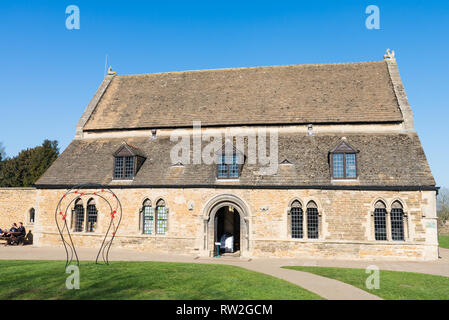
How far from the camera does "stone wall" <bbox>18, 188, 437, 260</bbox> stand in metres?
20.0

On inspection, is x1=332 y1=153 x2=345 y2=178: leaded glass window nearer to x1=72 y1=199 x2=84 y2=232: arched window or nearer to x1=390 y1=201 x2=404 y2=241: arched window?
x1=390 y1=201 x2=404 y2=241: arched window

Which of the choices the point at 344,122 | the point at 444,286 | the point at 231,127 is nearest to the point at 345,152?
the point at 344,122

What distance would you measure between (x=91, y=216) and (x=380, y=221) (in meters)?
19.4

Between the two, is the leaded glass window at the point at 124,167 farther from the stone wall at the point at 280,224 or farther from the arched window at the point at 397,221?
the arched window at the point at 397,221

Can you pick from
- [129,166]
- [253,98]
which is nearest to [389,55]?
[253,98]

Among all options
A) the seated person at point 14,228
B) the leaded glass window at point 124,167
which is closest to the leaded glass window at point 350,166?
the leaded glass window at point 124,167

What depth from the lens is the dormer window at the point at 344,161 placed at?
70.6ft

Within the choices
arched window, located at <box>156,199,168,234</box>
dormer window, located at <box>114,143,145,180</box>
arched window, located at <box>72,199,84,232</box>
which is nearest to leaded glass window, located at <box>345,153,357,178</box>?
arched window, located at <box>156,199,168,234</box>

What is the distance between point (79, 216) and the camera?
24641 mm

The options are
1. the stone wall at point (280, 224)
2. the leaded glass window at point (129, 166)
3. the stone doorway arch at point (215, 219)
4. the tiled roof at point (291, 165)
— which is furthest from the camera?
the leaded glass window at point (129, 166)

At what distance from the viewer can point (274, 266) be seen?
17.9m

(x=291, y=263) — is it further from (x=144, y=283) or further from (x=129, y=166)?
(x=129, y=166)

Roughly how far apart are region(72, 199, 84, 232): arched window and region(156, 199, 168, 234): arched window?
A: 5.87 metres

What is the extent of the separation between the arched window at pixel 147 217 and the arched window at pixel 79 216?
488cm
